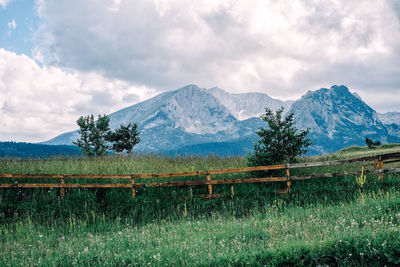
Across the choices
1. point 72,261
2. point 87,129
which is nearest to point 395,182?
point 72,261

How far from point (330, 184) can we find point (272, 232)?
8007 mm

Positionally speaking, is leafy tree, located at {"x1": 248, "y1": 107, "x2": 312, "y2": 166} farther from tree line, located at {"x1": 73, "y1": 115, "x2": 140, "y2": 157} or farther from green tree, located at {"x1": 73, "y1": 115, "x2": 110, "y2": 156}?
green tree, located at {"x1": 73, "y1": 115, "x2": 110, "y2": 156}

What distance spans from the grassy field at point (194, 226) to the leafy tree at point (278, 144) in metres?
1.91

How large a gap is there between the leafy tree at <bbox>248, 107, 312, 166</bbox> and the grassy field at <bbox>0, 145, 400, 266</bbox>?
1.91 m

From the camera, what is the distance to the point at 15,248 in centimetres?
926

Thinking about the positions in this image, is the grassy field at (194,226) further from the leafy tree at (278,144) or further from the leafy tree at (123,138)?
the leafy tree at (123,138)

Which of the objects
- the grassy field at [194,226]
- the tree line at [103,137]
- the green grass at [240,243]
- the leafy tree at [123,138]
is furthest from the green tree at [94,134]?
the green grass at [240,243]

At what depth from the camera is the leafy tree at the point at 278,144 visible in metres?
17.1

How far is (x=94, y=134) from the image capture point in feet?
208

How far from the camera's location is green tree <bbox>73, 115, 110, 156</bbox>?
6194 centimetres

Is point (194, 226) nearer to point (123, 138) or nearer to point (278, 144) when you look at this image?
point (278, 144)

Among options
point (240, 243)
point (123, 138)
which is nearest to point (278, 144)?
point (240, 243)

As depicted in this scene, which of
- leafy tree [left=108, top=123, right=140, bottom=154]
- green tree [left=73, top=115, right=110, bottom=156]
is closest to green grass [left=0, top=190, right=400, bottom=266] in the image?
leafy tree [left=108, top=123, right=140, bottom=154]

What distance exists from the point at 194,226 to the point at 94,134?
5728 cm
